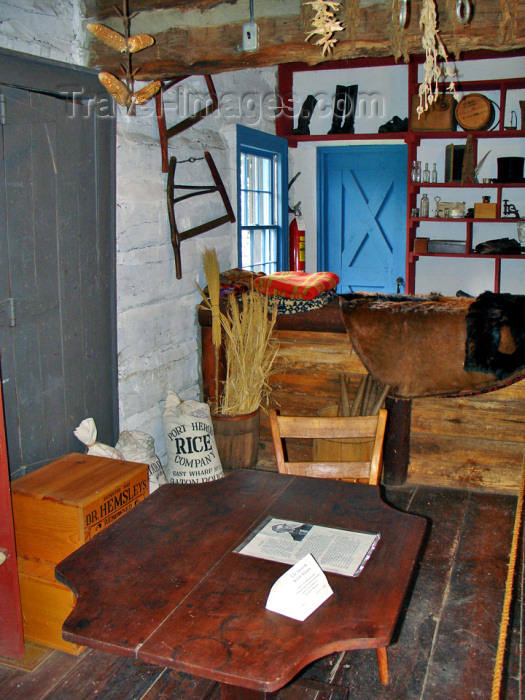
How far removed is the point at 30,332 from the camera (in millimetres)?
2756

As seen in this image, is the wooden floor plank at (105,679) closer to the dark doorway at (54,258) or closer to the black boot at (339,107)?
the dark doorway at (54,258)

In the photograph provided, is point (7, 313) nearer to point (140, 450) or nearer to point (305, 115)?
point (140, 450)

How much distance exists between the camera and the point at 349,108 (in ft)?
20.0

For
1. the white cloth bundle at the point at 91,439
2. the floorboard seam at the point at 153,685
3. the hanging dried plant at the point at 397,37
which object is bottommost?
the floorboard seam at the point at 153,685

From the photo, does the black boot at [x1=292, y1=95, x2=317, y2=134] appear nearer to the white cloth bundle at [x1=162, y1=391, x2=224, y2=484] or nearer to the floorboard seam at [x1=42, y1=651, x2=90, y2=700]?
the white cloth bundle at [x1=162, y1=391, x2=224, y2=484]

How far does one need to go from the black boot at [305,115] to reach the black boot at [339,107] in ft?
0.72

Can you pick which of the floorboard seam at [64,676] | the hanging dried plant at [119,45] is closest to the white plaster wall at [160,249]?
the hanging dried plant at [119,45]

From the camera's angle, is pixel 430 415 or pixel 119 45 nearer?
pixel 119 45

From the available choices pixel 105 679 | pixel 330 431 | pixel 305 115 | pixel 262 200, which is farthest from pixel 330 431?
pixel 305 115

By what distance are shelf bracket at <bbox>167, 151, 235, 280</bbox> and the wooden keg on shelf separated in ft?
7.79

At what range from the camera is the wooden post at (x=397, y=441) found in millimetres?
3787

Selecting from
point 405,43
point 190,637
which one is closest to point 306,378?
point 405,43

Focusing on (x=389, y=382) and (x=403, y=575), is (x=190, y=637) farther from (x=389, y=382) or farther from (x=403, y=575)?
(x=389, y=382)

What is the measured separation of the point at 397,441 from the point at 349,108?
3.63 m
